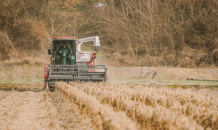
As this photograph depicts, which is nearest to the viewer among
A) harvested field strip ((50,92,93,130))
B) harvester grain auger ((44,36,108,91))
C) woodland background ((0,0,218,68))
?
harvested field strip ((50,92,93,130))

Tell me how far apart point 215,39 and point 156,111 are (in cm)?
2669

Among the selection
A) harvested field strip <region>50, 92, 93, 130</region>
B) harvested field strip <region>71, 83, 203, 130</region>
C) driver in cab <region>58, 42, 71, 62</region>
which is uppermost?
driver in cab <region>58, 42, 71, 62</region>

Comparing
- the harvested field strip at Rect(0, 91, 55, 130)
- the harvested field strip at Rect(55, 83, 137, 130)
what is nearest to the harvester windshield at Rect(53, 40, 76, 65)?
the harvested field strip at Rect(0, 91, 55, 130)

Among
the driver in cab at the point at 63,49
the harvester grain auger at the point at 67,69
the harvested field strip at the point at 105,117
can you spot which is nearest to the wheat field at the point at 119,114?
the harvested field strip at the point at 105,117

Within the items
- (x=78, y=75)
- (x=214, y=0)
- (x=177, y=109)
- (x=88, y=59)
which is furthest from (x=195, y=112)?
(x=214, y=0)

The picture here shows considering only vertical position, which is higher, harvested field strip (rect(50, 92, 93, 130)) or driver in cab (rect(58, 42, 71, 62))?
driver in cab (rect(58, 42, 71, 62))

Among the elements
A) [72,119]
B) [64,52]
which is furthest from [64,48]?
[72,119]

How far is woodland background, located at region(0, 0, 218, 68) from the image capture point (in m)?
31.2

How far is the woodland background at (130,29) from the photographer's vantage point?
102 feet

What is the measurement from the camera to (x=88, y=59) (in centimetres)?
1764

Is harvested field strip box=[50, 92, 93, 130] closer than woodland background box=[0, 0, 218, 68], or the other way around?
harvested field strip box=[50, 92, 93, 130]

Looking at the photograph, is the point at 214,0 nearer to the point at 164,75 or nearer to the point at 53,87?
the point at 164,75

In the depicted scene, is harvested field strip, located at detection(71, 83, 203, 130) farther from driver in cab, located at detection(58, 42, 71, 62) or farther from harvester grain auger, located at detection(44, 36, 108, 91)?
driver in cab, located at detection(58, 42, 71, 62)

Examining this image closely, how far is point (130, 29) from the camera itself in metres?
36.5
